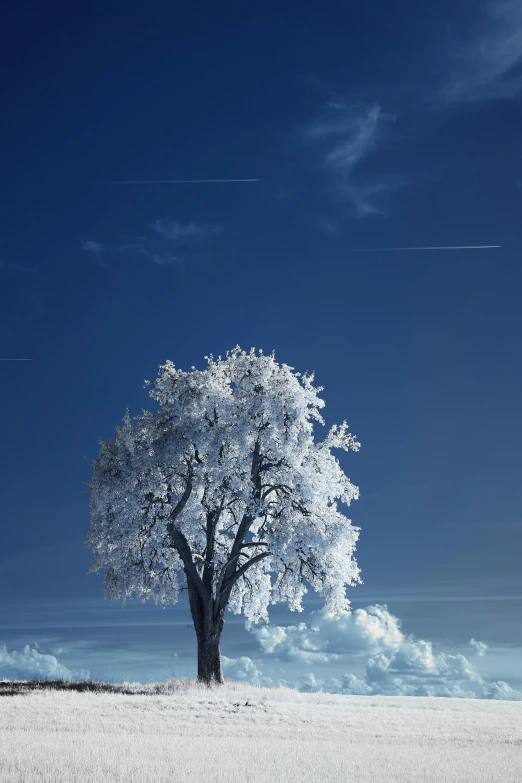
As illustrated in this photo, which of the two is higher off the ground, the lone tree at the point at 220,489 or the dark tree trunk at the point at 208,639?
the lone tree at the point at 220,489

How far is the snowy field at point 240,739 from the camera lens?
51.2 feet

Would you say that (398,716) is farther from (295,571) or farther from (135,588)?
(135,588)

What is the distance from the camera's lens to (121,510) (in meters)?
35.0

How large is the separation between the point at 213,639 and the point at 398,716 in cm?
937

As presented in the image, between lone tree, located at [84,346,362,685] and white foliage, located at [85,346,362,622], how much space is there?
52 millimetres

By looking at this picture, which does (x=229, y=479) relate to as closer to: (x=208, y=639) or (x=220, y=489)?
(x=220, y=489)

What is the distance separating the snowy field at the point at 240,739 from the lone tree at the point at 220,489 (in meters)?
4.89

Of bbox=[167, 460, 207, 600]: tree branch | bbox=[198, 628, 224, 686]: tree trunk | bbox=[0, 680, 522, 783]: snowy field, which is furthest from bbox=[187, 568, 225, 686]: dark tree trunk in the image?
bbox=[0, 680, 522, 783]: snowy field

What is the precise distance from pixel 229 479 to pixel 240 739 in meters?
14.8

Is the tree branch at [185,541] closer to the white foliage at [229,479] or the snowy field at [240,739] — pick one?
the white foliage at [229,479]

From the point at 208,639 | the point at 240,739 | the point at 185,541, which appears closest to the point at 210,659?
the point at 208,639

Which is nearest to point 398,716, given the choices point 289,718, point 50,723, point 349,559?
point 289,718

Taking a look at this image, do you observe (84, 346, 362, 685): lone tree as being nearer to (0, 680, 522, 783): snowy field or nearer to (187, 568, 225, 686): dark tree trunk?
(187, 568, 225, 686): dark tree trunk

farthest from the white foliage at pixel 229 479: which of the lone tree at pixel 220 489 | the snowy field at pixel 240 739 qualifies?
the snowy field at pixel 240 739
